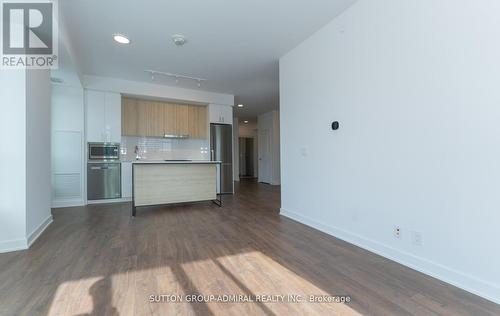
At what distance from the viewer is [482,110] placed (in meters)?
1.58

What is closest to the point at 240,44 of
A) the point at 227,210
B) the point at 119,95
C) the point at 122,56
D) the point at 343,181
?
the point at 122,56

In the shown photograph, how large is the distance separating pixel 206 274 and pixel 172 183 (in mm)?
2532

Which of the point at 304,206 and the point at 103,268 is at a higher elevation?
the point at 304,206

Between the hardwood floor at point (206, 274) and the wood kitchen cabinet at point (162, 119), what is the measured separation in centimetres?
282

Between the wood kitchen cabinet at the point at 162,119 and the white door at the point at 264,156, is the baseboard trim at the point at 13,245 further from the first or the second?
the white door at the point at 264,156

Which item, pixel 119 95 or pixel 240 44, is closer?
pixel 240 44

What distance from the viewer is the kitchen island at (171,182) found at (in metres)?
3.85

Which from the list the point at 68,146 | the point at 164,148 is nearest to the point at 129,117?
the point at 164,148

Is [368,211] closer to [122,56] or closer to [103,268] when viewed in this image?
[103,268]

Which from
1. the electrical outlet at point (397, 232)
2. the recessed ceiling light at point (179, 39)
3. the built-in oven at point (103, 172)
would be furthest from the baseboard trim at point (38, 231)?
the electrical outlet at point (397, 232)

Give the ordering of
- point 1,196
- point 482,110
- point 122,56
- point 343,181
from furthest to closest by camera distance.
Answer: point 122,56 < point 343,181 < point 1,196 < point 482,110

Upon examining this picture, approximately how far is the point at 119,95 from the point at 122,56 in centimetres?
148

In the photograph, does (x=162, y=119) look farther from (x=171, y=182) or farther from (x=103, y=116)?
(x=171, y=182)

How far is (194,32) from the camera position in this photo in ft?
9.96
